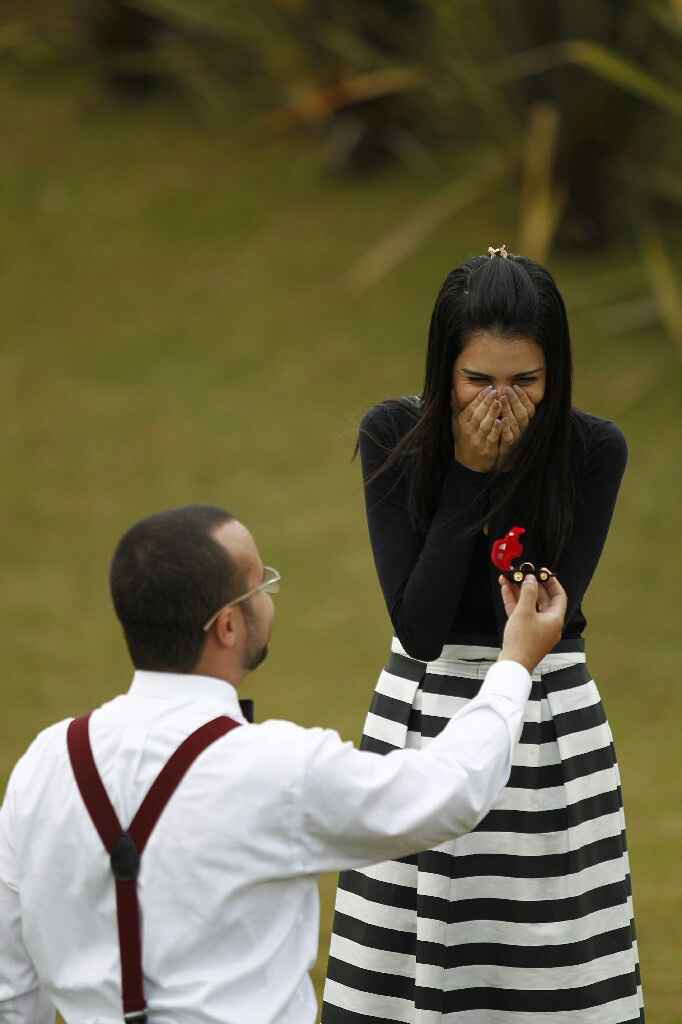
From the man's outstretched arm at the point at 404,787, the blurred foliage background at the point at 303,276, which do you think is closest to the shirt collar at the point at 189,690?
the man's outstretched arm at the point at 404,787

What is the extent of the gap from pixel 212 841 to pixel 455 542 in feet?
2.74

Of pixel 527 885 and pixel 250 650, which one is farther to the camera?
pixel 527 885

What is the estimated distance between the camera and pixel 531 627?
2412 mm

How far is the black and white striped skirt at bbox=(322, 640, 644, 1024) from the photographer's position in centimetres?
281

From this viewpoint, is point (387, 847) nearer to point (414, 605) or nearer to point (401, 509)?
point (414, 605)

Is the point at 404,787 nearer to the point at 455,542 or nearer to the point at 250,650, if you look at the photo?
the point at 250,650

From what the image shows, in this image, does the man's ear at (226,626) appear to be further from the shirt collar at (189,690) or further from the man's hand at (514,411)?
the man's hand at (514,411)

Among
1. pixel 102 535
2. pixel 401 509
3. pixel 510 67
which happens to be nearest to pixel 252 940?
pixel 401 509

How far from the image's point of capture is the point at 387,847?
7.09 ft

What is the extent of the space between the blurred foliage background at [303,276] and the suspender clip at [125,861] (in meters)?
3.32

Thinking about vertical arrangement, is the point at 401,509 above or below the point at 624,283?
below

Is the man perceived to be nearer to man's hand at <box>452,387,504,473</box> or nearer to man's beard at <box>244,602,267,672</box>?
man's beard at <box>244,602,267,672</box>

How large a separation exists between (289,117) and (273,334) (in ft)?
4.01

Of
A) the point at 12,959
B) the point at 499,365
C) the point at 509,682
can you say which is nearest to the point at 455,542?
the point at 499,365
